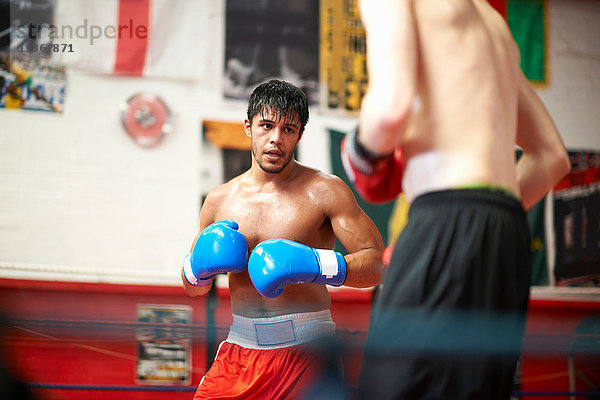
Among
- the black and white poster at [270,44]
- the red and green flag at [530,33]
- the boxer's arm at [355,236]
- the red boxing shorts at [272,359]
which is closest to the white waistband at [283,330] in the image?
the red boxing shorts at [272,359]

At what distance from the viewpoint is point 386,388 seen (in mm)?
891

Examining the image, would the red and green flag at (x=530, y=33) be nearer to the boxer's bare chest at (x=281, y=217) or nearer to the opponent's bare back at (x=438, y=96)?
the boxer's bare chest at (x=281, y=217)

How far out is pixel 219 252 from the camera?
1519 mm

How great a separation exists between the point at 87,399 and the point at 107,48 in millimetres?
2300

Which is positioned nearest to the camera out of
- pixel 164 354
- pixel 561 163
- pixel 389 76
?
pixel 389 76

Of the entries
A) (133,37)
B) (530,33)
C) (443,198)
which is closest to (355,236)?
(443,198)

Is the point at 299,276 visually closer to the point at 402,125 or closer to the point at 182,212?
the point at 402,125

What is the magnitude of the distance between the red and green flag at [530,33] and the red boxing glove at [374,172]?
3887 mm

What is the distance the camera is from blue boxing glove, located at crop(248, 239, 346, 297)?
1.38 m

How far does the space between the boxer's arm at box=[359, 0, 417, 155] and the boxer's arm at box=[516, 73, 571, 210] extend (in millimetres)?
374

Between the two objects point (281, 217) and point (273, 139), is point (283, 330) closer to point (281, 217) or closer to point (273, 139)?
point (281, 217)

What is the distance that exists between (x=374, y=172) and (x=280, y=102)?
2.37 ft

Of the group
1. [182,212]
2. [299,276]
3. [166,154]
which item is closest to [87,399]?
[182,212]

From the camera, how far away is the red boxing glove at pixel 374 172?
101cm
